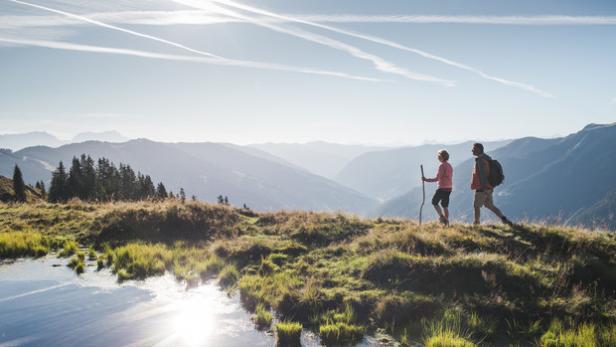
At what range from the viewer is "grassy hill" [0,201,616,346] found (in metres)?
8.34

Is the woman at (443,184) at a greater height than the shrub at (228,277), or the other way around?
the woman at (443,184)

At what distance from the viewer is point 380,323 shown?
28.8 ft

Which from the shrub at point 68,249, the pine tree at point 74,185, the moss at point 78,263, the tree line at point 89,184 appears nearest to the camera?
the moss at point 78,263

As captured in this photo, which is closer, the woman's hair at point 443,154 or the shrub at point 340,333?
the shrub at point 340,333

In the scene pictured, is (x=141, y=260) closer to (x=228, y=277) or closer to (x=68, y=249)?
(x=228, y=277)

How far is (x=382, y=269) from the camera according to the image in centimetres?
1128

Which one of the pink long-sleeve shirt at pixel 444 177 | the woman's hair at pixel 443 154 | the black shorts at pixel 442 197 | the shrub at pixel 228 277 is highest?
the woman's hair at pixel 443 154

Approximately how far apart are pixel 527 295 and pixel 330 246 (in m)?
7.07

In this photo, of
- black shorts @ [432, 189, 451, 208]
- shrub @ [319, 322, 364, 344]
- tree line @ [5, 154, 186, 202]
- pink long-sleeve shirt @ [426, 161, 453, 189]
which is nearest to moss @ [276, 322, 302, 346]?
shrub @ [319, 322, 364, 344]

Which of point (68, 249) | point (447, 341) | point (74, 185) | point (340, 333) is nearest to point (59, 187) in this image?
point (74, 185)

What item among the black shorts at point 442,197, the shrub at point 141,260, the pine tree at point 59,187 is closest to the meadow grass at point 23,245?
the shrub at point 141,260

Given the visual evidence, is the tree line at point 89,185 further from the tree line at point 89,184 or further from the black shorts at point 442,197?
the black shorts at point 442,197

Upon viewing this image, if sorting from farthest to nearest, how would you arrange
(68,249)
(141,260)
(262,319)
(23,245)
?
1. (68,249)
2. (23,245)
3. (141,260)
4. (262,319)

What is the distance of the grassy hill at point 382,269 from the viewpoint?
328 inches
